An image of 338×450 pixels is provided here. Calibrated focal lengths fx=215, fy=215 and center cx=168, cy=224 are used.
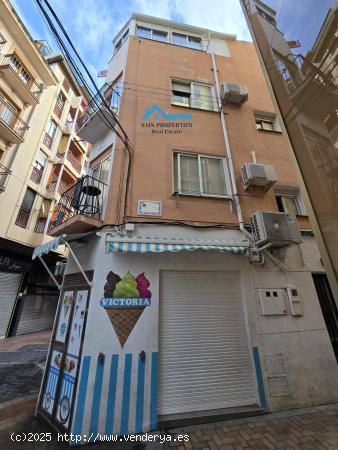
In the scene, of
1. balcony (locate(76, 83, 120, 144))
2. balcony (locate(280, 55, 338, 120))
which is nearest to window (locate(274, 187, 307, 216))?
balcony (locate(280, 55, 338, 120))

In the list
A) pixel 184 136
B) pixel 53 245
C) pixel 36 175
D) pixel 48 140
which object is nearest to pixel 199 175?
pixel 184 136

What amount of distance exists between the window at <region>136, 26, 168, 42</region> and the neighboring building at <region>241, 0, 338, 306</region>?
873cm

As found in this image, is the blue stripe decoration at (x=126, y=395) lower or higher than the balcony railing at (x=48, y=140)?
lower

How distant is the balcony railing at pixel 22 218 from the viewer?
45.8 ft

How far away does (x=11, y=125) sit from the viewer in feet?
44.2

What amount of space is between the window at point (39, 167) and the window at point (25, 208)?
1086 millimetres

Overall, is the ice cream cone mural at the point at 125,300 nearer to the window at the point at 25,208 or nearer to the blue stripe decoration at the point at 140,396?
the blue stripe decoration at the point at 140,396

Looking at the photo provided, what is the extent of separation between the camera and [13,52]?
14094 millimetres

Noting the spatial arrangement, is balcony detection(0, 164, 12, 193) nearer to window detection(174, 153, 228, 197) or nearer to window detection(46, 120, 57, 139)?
window detection(46, 120, 57, 139)

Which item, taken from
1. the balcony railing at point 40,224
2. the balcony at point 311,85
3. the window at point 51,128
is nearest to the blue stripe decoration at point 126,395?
the balcony at point 311,85

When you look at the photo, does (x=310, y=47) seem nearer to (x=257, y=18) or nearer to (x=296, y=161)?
(x=296, y=161)

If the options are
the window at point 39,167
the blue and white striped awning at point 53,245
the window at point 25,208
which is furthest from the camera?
the window at point 39,167

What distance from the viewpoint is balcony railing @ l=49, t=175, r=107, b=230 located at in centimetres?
564

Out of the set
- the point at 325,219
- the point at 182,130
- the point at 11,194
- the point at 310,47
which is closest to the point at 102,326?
the point at 325,219
